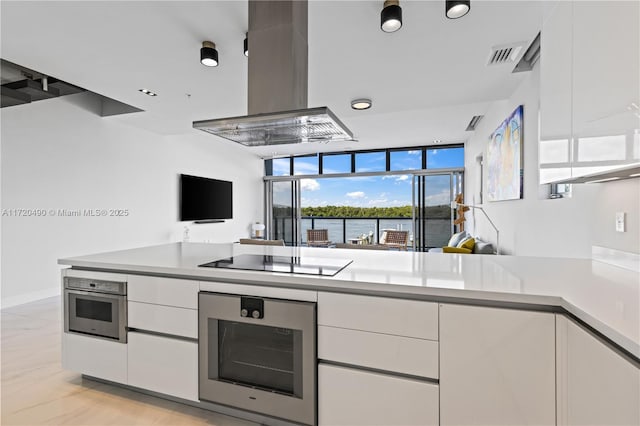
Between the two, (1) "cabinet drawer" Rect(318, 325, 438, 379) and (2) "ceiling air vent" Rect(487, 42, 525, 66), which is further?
(2) "ceiling air vent" Rect(487, 42, 525, 66)

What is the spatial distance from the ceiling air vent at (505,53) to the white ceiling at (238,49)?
2.8 inches

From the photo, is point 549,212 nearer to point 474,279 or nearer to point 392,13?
point 474,279

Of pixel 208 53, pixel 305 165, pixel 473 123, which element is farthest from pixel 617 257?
pixel 305 165

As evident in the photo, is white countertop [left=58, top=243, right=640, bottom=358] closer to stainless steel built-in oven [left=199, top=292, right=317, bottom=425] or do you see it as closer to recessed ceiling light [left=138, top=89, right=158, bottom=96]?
stainless steel built-in oven [left=199, top=292, right=317, bottom=425]

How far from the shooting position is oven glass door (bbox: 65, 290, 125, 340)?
6.20ft

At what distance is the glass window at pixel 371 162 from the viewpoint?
7.61 m

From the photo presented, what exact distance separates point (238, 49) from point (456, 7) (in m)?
1.58

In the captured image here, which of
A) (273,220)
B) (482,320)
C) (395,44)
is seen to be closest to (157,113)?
(395,44)

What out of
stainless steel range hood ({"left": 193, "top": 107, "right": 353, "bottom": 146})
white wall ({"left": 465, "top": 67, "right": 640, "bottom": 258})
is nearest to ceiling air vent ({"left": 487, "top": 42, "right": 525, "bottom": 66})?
white wall ({"left": 465, "top": 67, "right": 640, "bottom": 258})

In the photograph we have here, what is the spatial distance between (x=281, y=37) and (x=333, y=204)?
6.60m

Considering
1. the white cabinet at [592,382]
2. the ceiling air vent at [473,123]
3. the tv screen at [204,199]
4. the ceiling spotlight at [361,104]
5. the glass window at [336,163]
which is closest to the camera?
the white cabinet at [592,382]

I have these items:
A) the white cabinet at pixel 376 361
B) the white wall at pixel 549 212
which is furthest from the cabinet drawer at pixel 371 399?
the white wall at pixel 549 212

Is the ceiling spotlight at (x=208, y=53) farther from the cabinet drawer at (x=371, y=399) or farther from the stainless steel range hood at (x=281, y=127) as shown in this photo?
the cabinet drawer at (x=371, y=399)

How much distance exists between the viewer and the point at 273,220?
8.70 meters
